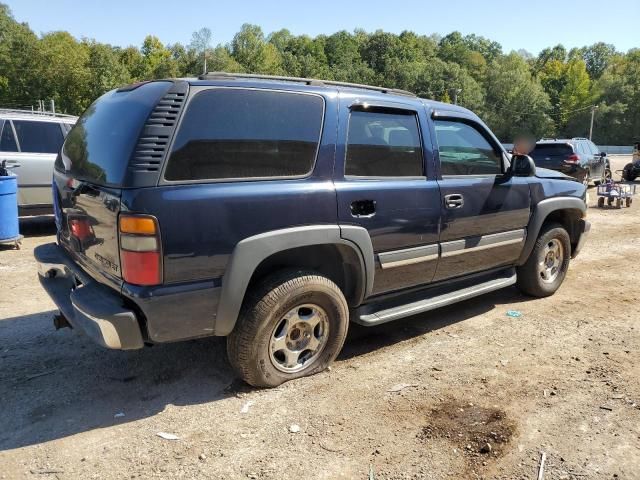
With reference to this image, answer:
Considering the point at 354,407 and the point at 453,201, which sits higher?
the point at 453,201

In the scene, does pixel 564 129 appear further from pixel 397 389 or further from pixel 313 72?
pixel 397 389

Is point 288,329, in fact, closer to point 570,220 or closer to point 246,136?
point 246,136

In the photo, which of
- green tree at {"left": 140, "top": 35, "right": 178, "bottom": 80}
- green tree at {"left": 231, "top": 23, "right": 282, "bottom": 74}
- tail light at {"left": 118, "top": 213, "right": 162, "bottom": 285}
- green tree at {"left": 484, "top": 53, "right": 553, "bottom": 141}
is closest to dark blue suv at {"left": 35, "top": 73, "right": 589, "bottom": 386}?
tail light at {"left": 118, "top": 213, "right": 162, "bottom": 285}

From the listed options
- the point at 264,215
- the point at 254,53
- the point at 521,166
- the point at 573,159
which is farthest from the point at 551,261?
the point at 254,53

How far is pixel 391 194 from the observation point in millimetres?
3590

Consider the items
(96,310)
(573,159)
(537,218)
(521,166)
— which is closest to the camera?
(96,310)

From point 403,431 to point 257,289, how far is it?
1200mm

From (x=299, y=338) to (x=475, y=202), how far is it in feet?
6.16

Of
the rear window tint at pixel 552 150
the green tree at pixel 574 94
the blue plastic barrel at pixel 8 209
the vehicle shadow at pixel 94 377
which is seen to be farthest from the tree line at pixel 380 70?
the vehicle shadow at pixel 94 377

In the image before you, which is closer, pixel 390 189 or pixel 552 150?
pixel 390 189

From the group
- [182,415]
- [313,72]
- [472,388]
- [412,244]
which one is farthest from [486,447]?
[313,72]

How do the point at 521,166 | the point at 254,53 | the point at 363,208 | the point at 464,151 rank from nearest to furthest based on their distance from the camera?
the point at 363,208 < the point at 464,151 < the point at 521,166 < the point at 254,53

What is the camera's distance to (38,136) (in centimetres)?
773

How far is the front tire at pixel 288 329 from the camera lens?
3098mm
